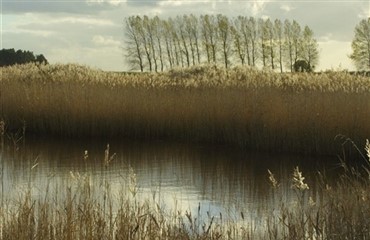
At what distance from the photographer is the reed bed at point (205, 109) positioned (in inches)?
404

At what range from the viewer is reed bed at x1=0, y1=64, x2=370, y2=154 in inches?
404

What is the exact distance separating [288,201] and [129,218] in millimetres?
2561

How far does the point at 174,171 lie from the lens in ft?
29.0

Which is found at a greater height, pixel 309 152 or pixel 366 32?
pixel 366 32

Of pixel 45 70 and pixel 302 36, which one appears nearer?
pixel 45 70

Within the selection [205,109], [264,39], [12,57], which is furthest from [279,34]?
[205,109]

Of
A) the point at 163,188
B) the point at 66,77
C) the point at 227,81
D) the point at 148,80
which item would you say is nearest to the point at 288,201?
the point at 163,188

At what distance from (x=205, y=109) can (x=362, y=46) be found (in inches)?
1052

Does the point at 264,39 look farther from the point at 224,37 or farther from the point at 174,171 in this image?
the point at 174,171

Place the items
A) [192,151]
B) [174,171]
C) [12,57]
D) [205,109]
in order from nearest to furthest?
[174,171], [192,151], [205,109], [12,57]

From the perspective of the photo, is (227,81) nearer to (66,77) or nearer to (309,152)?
(309,152)

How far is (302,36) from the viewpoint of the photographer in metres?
40.0

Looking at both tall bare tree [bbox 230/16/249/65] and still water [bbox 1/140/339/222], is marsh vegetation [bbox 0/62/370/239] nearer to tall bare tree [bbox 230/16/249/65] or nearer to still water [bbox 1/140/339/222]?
still water [bbox 1/140/339/222]

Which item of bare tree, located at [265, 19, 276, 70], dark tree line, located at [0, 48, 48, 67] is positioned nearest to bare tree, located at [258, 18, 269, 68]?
bare tree, located at [265, 19, 276, 70]
